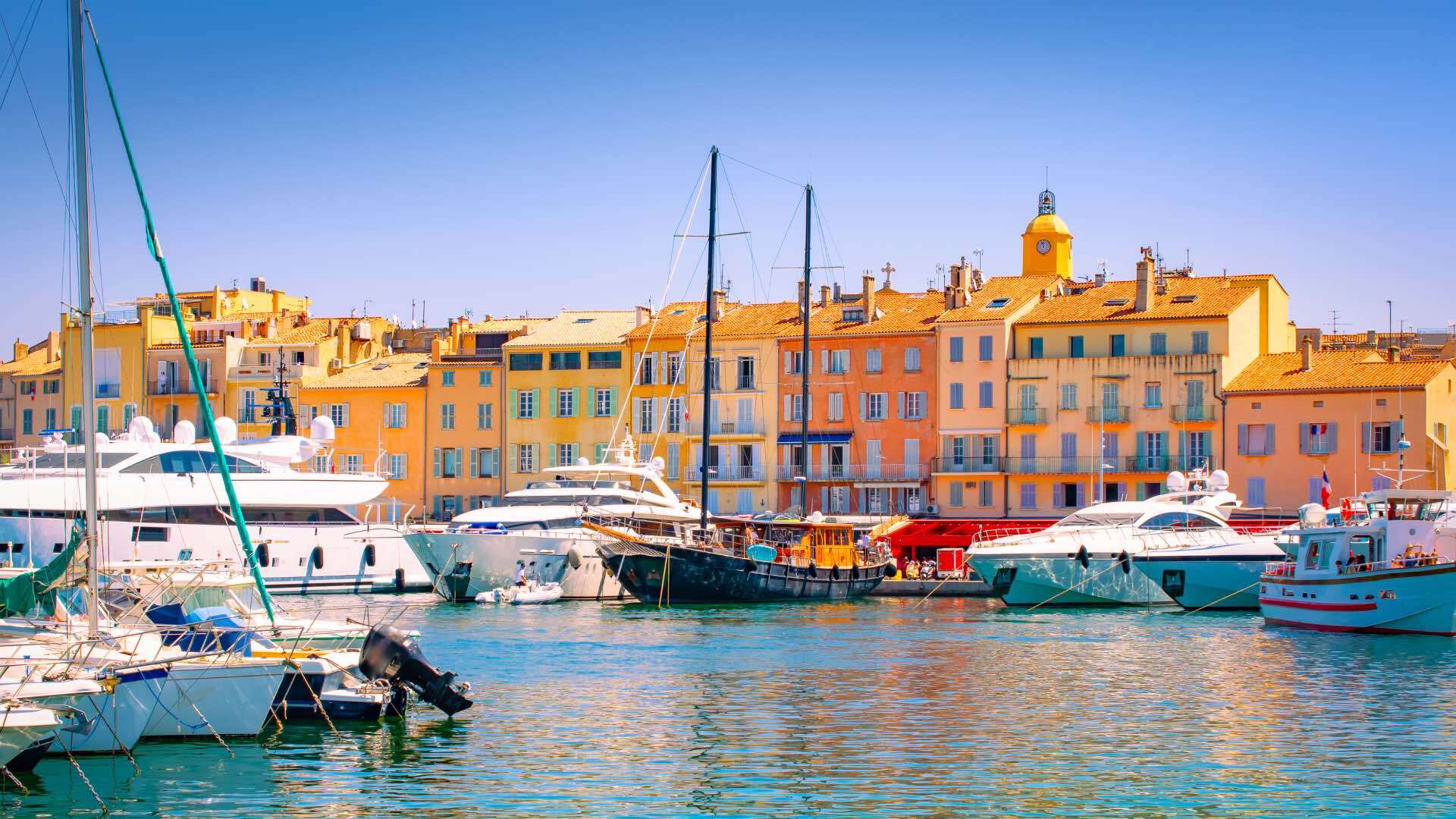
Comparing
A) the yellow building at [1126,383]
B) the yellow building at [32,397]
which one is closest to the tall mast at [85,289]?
the yellow building at [1126,383]

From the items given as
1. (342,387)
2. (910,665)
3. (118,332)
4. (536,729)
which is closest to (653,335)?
(342,387)

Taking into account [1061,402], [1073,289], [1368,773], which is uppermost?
[1073,289]

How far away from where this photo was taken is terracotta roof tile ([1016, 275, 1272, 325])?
238 ft

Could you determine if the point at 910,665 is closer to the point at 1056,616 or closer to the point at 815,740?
the point at 815,740

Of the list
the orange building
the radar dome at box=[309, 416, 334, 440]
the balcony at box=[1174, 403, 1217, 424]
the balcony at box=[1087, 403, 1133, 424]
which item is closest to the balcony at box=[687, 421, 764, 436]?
the orange building

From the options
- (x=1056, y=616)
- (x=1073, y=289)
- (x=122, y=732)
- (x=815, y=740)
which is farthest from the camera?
(x=1073, y=289)

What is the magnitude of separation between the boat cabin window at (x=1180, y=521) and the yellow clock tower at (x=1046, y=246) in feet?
120

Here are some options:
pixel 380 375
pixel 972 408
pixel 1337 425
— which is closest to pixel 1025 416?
pixel 972 408

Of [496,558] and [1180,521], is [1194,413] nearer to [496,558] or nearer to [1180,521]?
[1180,521]

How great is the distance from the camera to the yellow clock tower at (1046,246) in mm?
91750

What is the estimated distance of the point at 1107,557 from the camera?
5503 centimetres

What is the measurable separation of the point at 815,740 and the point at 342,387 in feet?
201

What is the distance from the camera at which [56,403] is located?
92188 mm

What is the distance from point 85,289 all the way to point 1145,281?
2146 inches
